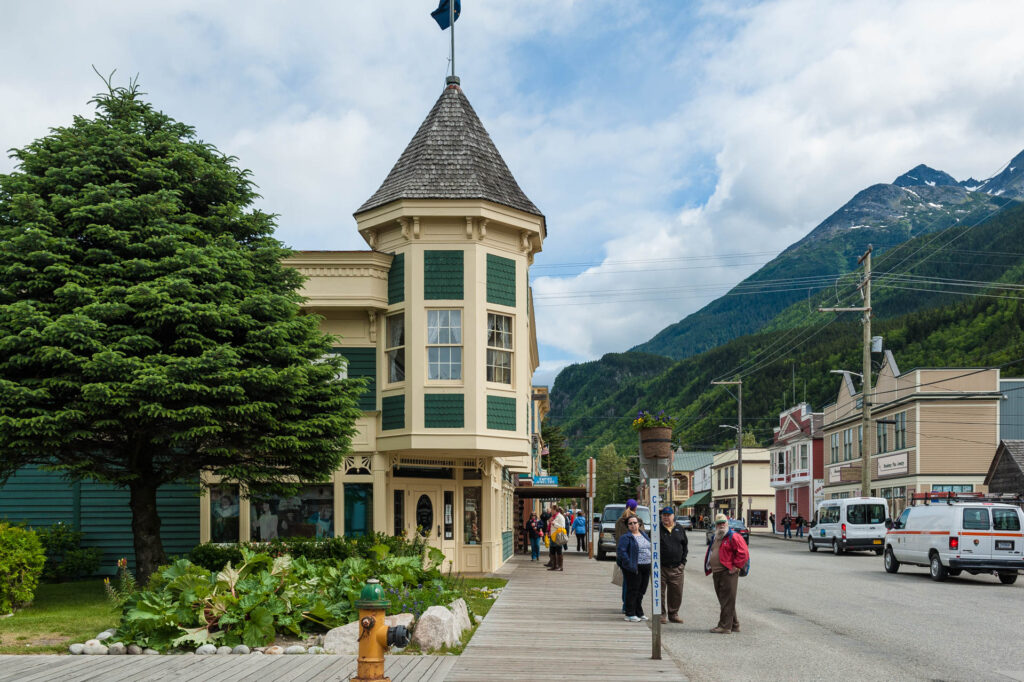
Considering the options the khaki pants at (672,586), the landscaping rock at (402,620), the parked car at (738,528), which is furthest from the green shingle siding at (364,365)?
the landscaping rock at (402,620)

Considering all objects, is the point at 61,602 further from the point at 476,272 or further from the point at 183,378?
the point at 476,272

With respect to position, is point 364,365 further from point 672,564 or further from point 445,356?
point 672,564

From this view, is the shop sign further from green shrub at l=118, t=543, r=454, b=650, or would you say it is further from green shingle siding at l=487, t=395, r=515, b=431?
green shrub at l=118, t=543, r=454, b=650

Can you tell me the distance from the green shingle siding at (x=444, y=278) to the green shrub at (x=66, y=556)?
9.36m

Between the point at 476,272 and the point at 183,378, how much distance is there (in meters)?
8.78

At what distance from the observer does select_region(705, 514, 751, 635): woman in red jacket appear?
14.4 meters

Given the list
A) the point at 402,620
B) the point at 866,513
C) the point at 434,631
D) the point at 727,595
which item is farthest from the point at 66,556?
the point at 866,513

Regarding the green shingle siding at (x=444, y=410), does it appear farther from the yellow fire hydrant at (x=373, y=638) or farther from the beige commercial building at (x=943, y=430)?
the beige commercial building at (x=943, y=430)

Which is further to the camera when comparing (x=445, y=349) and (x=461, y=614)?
(x=445, y=349)

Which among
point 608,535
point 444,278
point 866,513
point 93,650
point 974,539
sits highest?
point 444,278

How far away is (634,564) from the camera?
1566 centimetres

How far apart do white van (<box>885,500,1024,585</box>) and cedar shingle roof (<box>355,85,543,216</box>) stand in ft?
42.3

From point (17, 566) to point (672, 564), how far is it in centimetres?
999

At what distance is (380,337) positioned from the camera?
24344 millimetres
